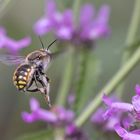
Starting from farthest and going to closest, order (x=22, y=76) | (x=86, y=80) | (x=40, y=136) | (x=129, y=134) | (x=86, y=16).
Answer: (x=86, y=16) → (x=86, y=80) → (x=40, y=136) → (x=22, y=76) → (x=129, y=134)

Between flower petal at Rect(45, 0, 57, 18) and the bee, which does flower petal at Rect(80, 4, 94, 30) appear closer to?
flower petal at Rect(45, 0, 57, 18)

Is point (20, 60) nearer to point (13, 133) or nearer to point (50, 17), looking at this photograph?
point (50, 17)

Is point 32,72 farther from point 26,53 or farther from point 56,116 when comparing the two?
point 26,53

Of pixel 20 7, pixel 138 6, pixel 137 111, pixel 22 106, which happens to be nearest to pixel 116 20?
pixel 20 7

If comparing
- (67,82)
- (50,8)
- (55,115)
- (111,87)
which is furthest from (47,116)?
(50,8)

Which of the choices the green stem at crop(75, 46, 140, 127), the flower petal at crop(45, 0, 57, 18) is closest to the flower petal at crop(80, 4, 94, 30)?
the flower petal at crop(45, 0, 57, 18)
